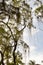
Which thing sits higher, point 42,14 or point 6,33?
point 42,14

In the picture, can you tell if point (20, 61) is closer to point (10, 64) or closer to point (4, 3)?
point (10, 64)

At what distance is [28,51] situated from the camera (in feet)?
63.1

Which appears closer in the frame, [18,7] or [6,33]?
[18,7]

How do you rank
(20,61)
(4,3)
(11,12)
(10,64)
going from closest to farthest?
1. (4,3)
2. (11,12)
3. (10,64)
4. (20,61)

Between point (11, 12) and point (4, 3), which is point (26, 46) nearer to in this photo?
point (11, 12)

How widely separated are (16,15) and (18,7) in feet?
2.02

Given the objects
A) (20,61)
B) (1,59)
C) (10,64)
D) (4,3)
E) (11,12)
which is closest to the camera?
(4,3)

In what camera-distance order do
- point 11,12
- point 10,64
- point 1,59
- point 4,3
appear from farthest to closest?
point 10,64, point 1,59, point 11,12, point 4,3

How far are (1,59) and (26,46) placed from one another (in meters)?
2.06

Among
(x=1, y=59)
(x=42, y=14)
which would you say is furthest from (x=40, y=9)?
(x=1, y=59)

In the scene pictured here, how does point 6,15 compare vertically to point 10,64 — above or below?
above

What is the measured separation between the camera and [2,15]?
59.6 feet

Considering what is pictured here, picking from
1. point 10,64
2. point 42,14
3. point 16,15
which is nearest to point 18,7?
point 16,15

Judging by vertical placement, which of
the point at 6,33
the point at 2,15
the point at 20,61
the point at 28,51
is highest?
the point at 2,15
